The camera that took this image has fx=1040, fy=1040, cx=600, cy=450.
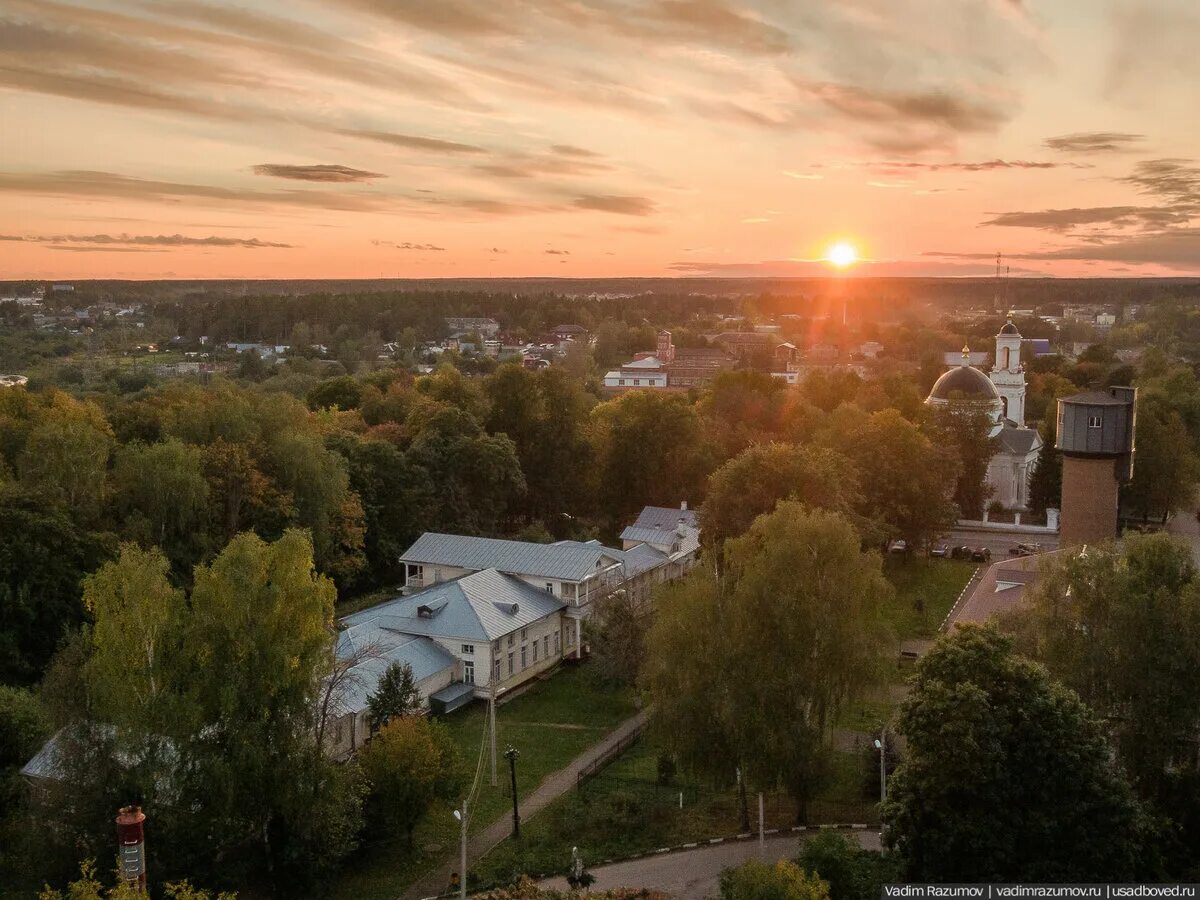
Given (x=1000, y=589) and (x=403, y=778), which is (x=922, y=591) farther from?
(x=403, y=778)

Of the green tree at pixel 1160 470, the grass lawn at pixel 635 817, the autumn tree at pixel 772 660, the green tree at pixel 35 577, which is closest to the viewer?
the grass lawn at pixel 635 817

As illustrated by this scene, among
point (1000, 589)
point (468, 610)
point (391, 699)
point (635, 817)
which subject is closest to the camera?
point (635, 817)

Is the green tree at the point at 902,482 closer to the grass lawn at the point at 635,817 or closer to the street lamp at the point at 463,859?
the grass lawn at the point at 635,817

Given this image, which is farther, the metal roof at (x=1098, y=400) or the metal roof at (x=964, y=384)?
the metal roof at (x=964, y=384)

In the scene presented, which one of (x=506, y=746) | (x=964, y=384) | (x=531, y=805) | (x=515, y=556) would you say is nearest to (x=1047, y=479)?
(x=964, y=384)

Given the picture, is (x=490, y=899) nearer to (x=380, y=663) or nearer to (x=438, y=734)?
(x=438, y=734)

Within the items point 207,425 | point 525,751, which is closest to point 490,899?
point 525,751

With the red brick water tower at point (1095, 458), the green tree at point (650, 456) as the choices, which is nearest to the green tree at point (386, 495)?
the green tree at point (650, 456)
